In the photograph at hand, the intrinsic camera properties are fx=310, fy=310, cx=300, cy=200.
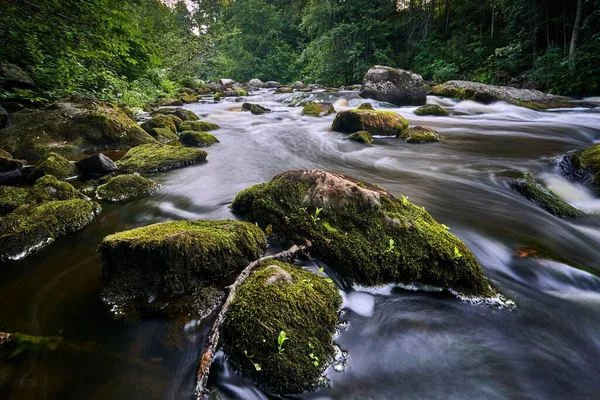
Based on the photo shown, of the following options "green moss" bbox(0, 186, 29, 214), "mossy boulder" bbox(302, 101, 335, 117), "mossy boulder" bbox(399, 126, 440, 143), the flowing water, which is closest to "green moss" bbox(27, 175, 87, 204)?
"green moss" bbox(0, 186, 29, 214)

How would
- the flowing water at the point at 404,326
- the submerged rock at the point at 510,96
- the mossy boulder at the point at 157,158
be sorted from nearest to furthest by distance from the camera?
the flowing water at the point at 404,326, the mossy boulder at the point at 157,158, the submerged rock at the point at 510,96

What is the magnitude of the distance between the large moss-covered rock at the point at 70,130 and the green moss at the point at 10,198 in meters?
3.02

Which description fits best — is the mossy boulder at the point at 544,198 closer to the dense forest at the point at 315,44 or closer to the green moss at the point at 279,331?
the green moss at the point at 279,331

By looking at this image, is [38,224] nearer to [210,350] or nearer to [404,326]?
[210,350]

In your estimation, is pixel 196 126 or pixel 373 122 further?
pixel 196 126

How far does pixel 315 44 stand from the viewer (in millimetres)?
27859

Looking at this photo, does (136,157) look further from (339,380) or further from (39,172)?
(339,380)

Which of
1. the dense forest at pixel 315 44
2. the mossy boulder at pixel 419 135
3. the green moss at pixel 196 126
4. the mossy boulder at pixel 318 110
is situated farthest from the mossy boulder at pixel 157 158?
the mossy boulder at pixel 318 110

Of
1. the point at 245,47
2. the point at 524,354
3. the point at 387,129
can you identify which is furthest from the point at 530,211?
the point at 245,47

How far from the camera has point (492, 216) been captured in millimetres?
4309

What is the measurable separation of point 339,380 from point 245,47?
142 ft

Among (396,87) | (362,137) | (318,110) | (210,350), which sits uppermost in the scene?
(396,87)

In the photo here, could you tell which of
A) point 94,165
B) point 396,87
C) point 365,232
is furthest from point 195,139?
point 396,87

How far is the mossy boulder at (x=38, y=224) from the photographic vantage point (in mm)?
3252
